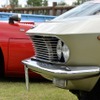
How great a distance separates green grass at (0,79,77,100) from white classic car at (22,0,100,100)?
1586 mm

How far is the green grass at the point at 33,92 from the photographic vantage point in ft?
21.7

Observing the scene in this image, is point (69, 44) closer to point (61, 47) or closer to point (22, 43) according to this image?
point (61, 47)

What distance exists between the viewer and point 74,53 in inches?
178

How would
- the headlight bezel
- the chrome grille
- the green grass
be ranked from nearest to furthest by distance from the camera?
the headlight bezel < the chrome grille < the green grass

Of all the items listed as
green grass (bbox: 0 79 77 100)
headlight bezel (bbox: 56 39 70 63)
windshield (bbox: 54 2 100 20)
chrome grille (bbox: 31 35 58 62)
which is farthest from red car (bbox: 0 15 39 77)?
headlight bezel (bbox: 56 39 70 63)

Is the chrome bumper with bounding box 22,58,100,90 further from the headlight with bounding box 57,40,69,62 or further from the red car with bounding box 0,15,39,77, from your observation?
the red car with bounding box 0,15,39,77

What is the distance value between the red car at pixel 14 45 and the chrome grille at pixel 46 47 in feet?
7.31

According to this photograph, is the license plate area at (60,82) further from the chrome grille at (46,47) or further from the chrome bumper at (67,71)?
the chrome grille at (46,47)

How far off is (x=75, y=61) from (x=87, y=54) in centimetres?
18

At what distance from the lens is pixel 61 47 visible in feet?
15.5

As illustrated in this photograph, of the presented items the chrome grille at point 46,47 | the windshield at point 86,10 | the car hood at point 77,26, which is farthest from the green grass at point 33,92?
the car hood at point 77,26

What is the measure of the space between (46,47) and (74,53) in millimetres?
601

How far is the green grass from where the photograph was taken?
662 cm

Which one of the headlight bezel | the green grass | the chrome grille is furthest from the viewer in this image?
the green grass
